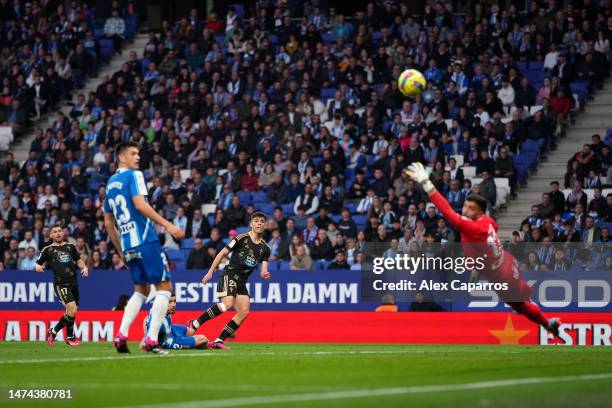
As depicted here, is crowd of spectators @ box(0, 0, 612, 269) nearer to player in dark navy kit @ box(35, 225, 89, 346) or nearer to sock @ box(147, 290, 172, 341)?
player in dark navy kit @ box(35, 225, 89, 346)

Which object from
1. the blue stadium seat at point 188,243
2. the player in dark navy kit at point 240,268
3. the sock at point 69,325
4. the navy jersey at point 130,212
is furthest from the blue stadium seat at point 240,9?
the navy jersey at point 130,212

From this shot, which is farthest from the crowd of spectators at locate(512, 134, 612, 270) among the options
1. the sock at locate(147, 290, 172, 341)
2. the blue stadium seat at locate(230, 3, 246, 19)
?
the blue stadium seat at locate(230, 3, 246, 19)

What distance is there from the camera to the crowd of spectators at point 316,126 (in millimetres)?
28047

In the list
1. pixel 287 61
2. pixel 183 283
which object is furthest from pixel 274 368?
pixel 287 61

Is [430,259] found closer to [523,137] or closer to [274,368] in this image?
[523,137]

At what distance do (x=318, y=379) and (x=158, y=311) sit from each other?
122 inches

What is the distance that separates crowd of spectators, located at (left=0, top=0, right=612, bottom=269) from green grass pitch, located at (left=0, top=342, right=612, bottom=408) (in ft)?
37.9

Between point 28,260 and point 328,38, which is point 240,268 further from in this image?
point 328,38

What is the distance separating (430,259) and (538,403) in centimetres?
1562

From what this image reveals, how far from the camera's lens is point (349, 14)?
38.3 meters

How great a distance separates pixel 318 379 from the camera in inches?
446

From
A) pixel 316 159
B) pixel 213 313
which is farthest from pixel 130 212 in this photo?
pixel 316 159

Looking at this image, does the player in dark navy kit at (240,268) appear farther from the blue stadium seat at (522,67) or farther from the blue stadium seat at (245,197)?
the blue stadium seat at (522,67)

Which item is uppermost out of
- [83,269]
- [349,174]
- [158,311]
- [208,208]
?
[349,174]
